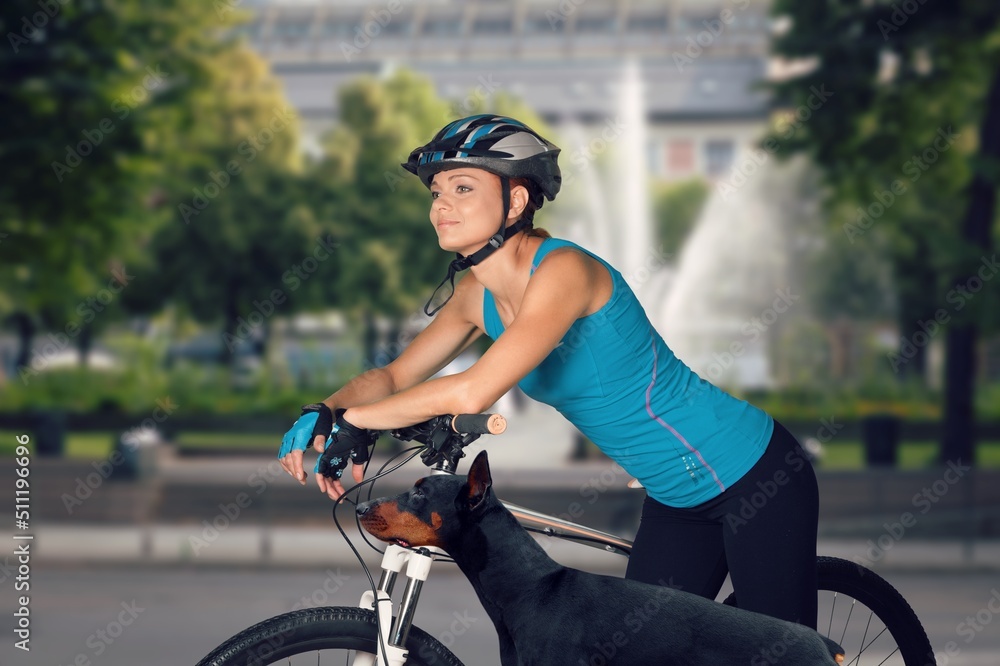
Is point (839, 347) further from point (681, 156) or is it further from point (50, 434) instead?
point (681, 156)

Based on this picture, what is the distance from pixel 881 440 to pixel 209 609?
8372mm

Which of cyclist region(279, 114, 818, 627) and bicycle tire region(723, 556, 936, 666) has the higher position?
cyclist region(279, 114, 818, 627)

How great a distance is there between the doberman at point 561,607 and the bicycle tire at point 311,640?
0.67 ft

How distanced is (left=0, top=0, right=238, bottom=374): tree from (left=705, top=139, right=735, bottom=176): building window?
91.4 ft

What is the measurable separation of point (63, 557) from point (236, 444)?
837 centimetres

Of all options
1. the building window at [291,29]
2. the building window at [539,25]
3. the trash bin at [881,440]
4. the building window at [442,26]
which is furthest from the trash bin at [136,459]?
the building window at [539,25]

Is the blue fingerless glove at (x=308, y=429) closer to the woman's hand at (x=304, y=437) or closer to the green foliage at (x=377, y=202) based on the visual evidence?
the woman's hand at (x=304, y=437)

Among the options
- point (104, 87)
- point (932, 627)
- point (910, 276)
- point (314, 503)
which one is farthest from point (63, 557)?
point (910, 276)

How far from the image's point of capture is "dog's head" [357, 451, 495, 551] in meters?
2.44

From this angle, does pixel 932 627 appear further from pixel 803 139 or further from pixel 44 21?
pixel 44 21

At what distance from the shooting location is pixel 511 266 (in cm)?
274

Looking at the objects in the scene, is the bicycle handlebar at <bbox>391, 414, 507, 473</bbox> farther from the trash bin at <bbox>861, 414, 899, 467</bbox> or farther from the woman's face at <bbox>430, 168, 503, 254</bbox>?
the trash bin at <bbox>861, 414, 899, 467</bbox>

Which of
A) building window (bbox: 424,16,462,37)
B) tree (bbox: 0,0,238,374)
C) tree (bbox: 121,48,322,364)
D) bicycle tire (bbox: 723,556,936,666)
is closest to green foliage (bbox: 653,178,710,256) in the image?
tree (bbox: 121,48,322,364)

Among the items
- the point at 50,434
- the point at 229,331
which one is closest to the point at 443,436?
the point at 50,434
